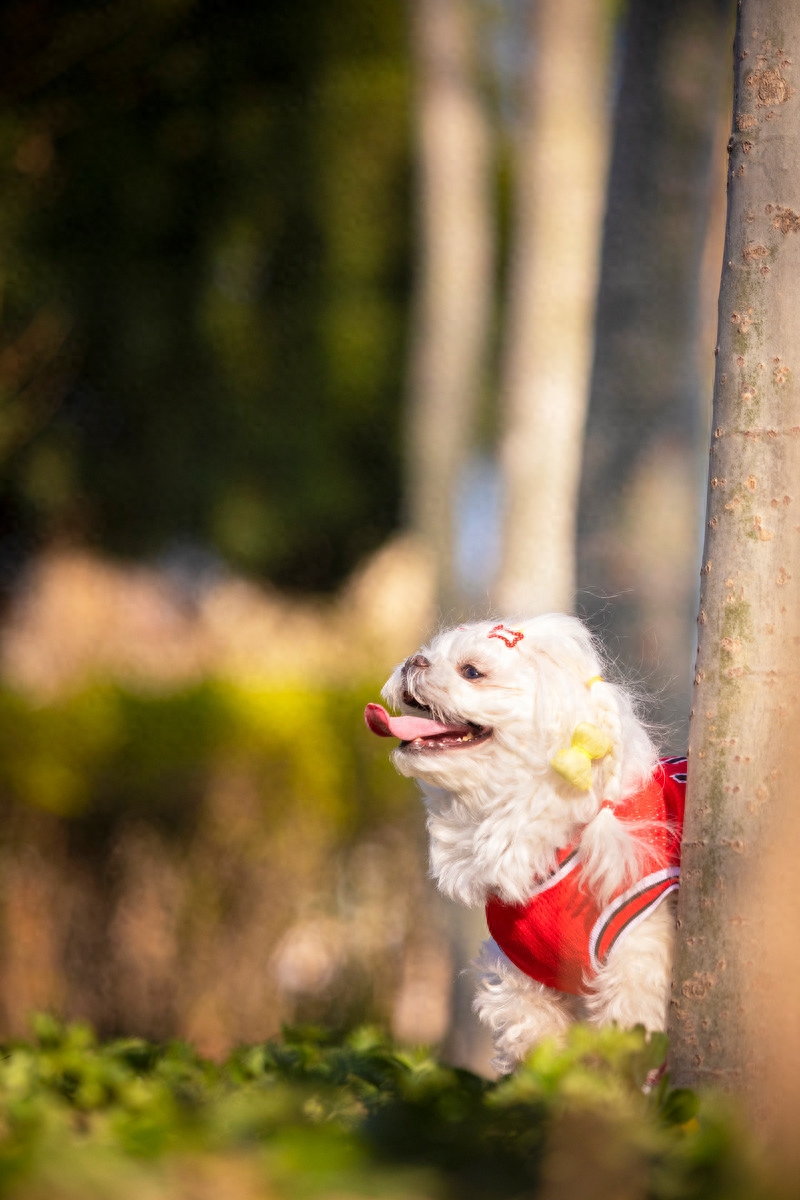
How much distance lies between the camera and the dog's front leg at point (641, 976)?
221 centimetres

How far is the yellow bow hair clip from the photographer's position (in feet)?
7.54

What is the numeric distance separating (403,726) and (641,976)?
731mm

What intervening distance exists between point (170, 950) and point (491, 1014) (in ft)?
10.9

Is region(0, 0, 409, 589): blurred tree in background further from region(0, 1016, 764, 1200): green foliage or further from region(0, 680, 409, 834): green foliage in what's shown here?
region(0, 1016, 764, 1200): green foliage

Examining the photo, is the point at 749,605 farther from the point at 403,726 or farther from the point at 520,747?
the point at 403,726

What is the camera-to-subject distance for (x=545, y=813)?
240 cm

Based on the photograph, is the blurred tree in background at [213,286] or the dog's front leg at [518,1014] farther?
the blurred tree in background at [213,286]

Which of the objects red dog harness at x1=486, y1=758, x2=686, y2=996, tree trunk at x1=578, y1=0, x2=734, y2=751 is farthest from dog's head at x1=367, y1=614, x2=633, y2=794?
tree trunk at x1=578, y1=0, x2=734, y2=751

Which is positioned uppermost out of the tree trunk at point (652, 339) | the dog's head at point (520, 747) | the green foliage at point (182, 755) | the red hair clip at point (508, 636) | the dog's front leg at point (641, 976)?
the tree trunk at point (652, 339)

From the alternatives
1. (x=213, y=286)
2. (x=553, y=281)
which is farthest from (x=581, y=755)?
(x=213, y=286)

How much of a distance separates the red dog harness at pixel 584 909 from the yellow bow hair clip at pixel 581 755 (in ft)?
0.52

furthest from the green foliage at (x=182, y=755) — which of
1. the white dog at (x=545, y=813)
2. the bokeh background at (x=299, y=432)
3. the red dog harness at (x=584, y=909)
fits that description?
the red dog harness at (x=584, y=909)

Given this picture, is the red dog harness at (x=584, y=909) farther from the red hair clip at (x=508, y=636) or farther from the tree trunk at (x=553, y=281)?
the tree trunk at (x=553, y=281)

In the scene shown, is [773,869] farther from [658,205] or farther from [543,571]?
[658,205]
